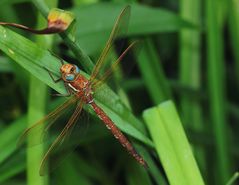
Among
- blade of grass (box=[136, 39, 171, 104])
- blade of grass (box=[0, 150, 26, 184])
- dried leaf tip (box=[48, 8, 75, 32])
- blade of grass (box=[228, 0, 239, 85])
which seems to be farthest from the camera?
blade of grass (box=[228, 0, 239, 85])

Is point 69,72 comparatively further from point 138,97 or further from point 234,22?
point 138,97

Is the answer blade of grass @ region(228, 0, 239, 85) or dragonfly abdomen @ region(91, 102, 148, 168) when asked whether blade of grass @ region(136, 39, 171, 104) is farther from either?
blade of grass @ region(228, 0, 239, 85)

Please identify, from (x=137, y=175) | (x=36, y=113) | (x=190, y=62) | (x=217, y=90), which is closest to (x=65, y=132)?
(x=36, y=113)

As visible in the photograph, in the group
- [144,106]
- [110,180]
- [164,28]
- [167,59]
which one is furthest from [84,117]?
[167,59]

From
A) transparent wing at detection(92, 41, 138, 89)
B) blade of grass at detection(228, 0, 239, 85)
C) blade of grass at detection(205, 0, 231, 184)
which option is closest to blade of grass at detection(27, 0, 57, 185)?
transparent wing at detection(92, 41, 138, 89)

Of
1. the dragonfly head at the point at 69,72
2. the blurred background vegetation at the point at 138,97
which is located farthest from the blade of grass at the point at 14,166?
the dragonfly head at the point at 69,72

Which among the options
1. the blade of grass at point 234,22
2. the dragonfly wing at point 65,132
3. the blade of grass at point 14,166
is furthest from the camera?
the blade of grass at point 234,22

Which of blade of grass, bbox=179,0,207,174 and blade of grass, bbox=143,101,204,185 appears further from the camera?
blade of grass, bbox=179,0,207,174

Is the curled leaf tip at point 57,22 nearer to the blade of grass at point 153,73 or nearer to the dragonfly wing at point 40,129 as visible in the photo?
the dragonfly wing at point 40,129
